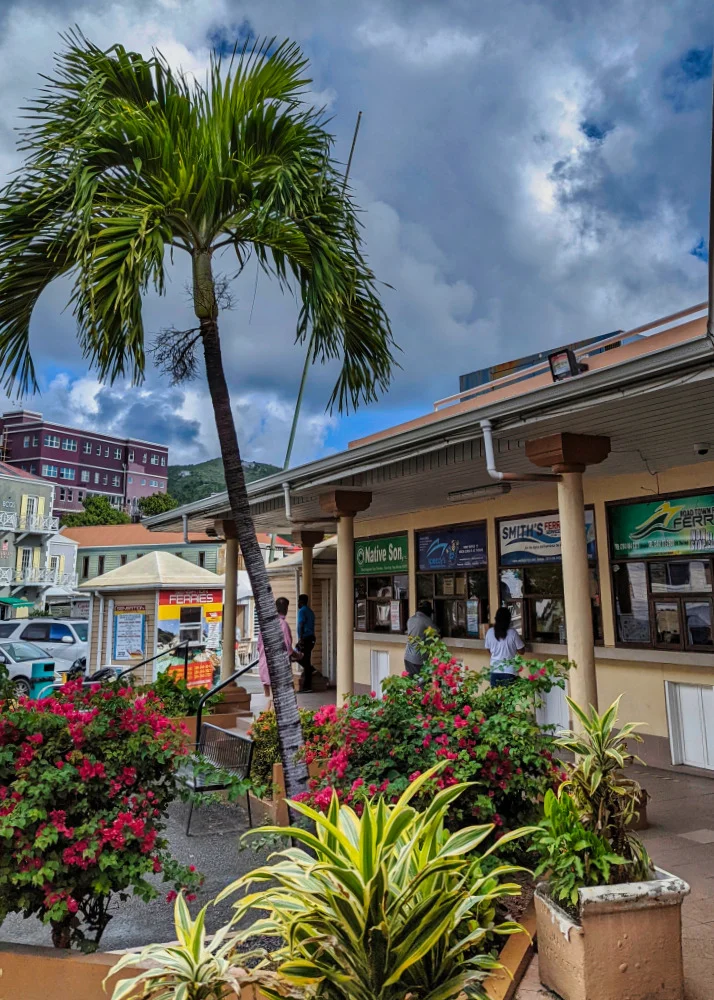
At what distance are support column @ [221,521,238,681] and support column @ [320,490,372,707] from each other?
3.59 m

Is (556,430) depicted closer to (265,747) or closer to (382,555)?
(265,747)

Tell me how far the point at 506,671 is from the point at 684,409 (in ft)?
11.0

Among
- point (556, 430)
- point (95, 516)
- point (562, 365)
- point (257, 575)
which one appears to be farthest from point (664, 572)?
point (95, 516)

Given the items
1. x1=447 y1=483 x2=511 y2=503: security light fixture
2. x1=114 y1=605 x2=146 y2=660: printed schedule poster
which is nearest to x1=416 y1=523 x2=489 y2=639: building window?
x1=447 y1=483 x2=511 y2=503: security light fixture

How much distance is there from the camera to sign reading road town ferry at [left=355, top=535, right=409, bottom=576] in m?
12.8

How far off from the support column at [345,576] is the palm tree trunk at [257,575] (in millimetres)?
3953

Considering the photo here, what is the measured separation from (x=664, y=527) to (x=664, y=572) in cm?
52

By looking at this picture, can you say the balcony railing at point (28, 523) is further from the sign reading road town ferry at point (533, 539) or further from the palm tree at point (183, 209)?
the palm tree at point (183, 209)

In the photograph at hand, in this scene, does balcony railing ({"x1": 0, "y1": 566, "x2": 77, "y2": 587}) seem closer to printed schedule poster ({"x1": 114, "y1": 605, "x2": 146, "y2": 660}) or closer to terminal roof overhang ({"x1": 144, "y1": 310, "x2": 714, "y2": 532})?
printed schedule poster ({"x1": 114, "y1": 605, "x2": 146, "y2": 660})

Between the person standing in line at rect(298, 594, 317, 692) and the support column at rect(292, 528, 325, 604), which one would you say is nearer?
the person standing in line at rect(298, 594, 317, 692)

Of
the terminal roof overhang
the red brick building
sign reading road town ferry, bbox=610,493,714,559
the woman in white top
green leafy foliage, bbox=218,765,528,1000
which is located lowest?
green leafy foliage, bbox=218,765,528,1000

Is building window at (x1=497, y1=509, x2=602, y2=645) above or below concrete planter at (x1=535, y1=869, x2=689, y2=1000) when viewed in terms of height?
above

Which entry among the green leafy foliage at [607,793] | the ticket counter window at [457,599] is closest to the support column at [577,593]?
the green leafy foliage at [607,793]

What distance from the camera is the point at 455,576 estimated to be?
1138cm
